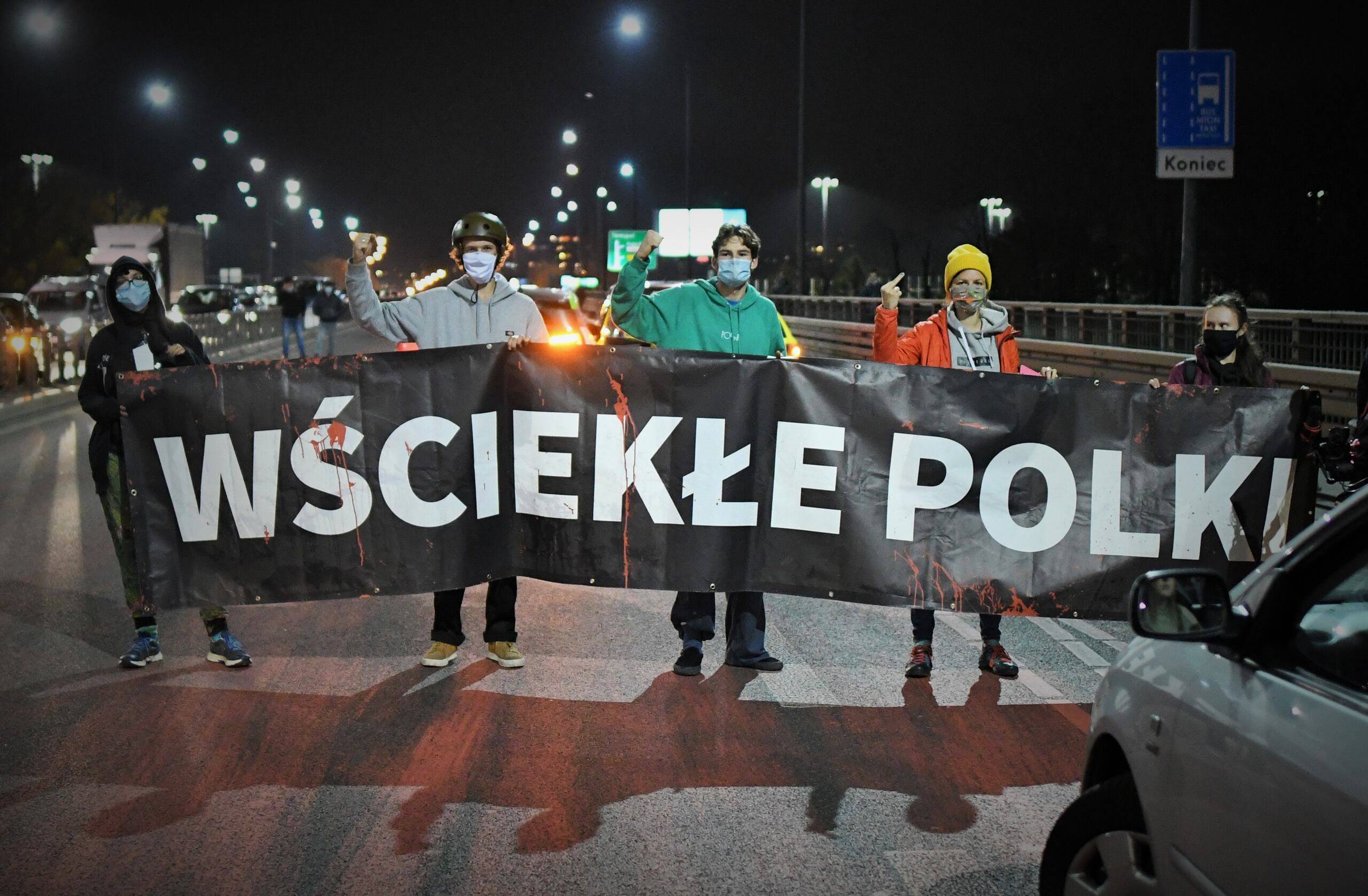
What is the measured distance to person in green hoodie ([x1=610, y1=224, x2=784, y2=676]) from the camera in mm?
7527

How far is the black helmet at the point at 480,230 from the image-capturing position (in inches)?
303

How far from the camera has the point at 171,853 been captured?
508 cm

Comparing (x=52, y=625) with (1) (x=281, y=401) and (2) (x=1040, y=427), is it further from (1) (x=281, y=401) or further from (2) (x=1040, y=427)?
(2) (x=1040, y=427)

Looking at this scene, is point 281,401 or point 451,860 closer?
point 451,860

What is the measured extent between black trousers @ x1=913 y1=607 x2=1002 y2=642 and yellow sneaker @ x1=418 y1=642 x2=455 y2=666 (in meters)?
2.26

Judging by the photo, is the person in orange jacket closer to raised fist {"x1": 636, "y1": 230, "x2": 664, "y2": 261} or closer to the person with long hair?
the person with long hair

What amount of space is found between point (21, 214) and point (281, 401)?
75.7m

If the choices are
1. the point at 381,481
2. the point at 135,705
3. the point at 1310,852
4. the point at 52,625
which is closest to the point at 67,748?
the point at 135,705

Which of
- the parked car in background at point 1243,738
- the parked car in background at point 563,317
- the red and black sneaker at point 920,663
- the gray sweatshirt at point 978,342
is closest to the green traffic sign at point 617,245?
the parked car in background at point 563,317

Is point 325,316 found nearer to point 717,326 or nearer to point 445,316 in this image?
point 445,316

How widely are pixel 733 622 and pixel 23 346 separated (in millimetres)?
24363

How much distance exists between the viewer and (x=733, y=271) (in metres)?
7.53

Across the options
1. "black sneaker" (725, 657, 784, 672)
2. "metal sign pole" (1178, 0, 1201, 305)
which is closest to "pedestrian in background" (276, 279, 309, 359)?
"metal sign pole" (1178, 0, 1201, 305)

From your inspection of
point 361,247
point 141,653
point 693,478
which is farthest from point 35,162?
point 693,478
